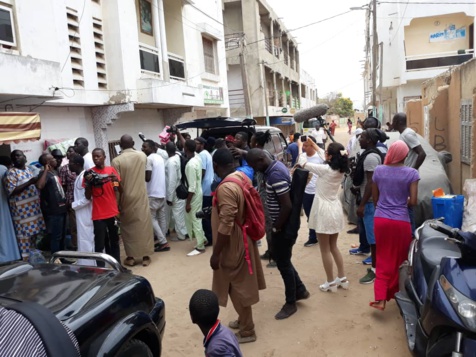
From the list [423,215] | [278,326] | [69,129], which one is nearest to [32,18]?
[69,129]

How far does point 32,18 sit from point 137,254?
4970 millimetres

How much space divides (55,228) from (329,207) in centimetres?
377

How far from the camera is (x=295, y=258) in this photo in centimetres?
588

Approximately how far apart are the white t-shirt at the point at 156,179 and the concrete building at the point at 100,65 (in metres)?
2.68

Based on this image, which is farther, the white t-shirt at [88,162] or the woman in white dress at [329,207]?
the white t-shirt at [88,162]

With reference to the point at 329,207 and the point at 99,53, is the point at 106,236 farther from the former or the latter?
the point at 99,53

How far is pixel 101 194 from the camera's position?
5211mm

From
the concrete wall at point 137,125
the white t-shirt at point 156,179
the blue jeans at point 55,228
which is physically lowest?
the blue jeans at point 55,228

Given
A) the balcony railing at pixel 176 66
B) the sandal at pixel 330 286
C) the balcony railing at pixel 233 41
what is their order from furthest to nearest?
the balcony railing at pixel 233 41, the balcony railing at pixel 176 66, the sandal at pixel 330 286

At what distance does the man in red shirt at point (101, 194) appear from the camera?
5117mm

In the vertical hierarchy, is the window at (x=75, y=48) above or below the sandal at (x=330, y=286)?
above

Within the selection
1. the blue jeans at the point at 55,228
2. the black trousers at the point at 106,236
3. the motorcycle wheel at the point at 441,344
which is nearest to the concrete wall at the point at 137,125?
the blue jeans at the point at 55,228

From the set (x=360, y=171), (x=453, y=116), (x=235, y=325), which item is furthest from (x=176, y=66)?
(x=235, y=325)

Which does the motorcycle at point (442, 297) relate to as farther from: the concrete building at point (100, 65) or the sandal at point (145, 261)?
the concrete building at point (100, 65)
